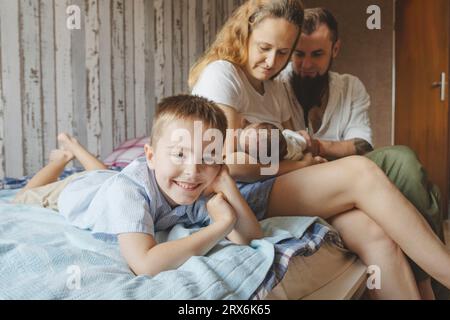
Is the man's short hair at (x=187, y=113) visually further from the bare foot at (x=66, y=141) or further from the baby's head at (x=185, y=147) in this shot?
the bare foot at (x=66, y=141)

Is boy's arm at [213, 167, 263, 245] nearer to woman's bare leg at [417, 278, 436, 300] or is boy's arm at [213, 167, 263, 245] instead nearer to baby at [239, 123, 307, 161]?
baby at [239, 123, 307, 161]

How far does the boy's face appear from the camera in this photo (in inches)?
18.6

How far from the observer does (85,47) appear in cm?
84

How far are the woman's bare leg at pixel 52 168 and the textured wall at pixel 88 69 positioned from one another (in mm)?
25

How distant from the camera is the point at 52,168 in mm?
853

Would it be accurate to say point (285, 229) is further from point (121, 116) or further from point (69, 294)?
point (121, 116)

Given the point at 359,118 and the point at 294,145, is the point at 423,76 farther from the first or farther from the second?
the point at 294,145

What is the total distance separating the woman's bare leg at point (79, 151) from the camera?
0.82m

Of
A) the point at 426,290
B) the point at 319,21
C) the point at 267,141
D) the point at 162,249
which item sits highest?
the point at 319,21

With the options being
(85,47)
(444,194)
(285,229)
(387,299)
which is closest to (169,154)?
(285,229)

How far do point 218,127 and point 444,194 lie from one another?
547mm

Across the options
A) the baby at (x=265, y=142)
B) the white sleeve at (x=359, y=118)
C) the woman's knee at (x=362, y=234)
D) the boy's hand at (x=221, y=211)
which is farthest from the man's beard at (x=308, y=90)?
the boy's hand at (x=221, y=211)

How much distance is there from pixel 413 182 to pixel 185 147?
0.38 metres

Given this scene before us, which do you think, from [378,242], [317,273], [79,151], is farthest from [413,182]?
[79,151]
